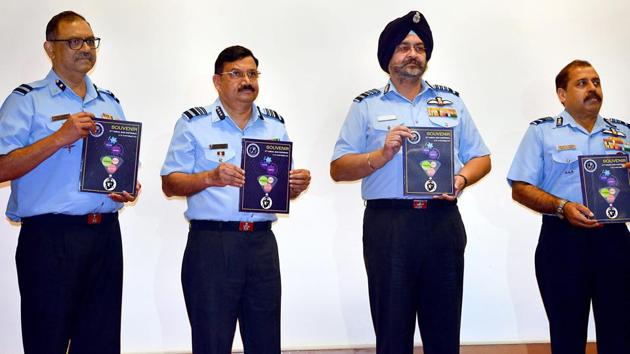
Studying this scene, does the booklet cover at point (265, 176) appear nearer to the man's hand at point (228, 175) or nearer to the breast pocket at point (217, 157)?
the man's hand at point (228, 175)

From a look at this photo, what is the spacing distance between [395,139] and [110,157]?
1285 mm

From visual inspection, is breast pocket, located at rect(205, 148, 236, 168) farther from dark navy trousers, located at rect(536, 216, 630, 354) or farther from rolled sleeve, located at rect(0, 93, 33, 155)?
dark navy trousers, located at rect(536, 216, 630, 354)

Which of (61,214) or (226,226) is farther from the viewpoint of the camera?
(226,226)

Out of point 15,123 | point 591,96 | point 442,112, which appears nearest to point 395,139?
point 442,112

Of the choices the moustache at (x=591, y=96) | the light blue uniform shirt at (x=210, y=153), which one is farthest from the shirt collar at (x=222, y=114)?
the moustache at (x=591, y=96)

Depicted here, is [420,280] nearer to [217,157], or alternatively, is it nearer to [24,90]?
[217,157]

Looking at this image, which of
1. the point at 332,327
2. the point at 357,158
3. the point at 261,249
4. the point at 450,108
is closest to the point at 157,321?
the point at 332,327

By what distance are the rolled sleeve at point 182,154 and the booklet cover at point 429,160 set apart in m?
1.00

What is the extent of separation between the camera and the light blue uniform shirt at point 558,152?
3.64 meters

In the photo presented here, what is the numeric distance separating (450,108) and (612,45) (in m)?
1.96

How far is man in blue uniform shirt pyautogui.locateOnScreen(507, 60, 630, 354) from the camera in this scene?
11.1ft

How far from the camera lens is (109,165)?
9.86 ft

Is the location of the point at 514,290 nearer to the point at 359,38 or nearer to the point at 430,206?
the point at 430,206

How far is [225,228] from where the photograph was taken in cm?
308
